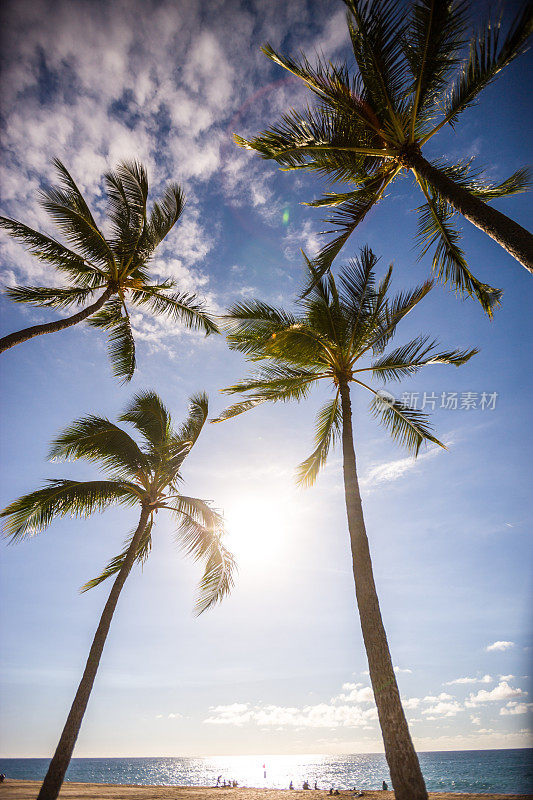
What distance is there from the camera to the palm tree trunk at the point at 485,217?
511 centimetres

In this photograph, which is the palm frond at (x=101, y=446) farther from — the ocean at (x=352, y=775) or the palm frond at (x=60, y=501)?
the ocean at (x=352, y=775)

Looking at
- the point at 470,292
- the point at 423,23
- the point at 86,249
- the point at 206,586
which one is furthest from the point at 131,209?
the point at 206,586

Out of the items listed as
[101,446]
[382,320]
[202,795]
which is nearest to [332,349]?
[382,320]

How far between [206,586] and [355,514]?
617 centimetres

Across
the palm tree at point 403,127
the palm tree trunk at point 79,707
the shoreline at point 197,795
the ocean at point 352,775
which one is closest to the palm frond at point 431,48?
the palm tree at point 403,127

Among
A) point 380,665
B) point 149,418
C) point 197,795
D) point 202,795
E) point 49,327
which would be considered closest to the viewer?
point 380,665

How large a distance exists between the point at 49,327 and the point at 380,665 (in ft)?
28.8

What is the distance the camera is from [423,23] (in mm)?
5871

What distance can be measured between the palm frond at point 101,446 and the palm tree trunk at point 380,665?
21.3ft

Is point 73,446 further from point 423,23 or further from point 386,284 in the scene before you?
point 423,23

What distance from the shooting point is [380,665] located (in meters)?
5.93

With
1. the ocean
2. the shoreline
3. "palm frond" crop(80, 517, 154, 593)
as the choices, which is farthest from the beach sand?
"palm frond" crop(80, 517, 154, 593)

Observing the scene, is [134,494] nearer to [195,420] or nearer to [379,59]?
[195,420]

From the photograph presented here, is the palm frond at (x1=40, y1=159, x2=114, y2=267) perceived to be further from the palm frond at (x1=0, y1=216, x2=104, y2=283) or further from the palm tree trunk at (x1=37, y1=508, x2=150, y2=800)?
the palm tree trunk at (x1=37, y1=508, x2=150, y2=800)
